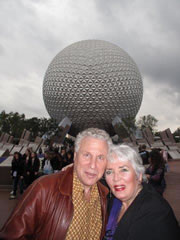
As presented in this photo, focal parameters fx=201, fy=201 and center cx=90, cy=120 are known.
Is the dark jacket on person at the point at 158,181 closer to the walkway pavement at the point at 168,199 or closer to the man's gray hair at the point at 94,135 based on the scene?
the walkway pavement at the point at 168,199

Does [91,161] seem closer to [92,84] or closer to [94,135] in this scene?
[94,135]

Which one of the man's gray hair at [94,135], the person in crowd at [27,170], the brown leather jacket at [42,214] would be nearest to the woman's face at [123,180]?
the man's gray hair at [94,135]

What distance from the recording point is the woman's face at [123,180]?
1978 mm

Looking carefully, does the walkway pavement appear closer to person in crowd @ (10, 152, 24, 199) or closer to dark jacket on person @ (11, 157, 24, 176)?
person in crowd @ (10, 152, 24, 199)

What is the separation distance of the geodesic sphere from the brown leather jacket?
1196 inches

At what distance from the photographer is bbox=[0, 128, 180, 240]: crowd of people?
160 cm

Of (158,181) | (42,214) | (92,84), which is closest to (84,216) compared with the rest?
(42,214)

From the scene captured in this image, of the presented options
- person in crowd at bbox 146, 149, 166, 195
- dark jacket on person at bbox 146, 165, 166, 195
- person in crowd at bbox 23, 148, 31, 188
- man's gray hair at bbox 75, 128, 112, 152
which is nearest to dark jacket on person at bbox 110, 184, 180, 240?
man's gray hair at bbox 75, 128, 112, 152

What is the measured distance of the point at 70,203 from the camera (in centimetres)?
185

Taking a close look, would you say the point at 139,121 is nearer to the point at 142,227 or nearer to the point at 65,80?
the point at 65,80

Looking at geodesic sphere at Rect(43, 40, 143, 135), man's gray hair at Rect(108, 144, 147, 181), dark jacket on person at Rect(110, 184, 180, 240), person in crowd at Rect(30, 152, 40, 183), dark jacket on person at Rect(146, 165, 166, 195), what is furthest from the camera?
geodesic sphere at Rect(43, 40, 143, 135)

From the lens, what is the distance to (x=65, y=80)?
32.8 metres

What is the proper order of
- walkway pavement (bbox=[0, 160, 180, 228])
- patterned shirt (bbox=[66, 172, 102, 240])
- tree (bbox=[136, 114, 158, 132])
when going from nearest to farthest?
patterned shirt (bbox=[66, 172, 102, 240]) < walkway pavement (bbox=[0, 160, 180, 228]) < tree (bbox=[136, 114, 158, 132])

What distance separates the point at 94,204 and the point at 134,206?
59 cm
